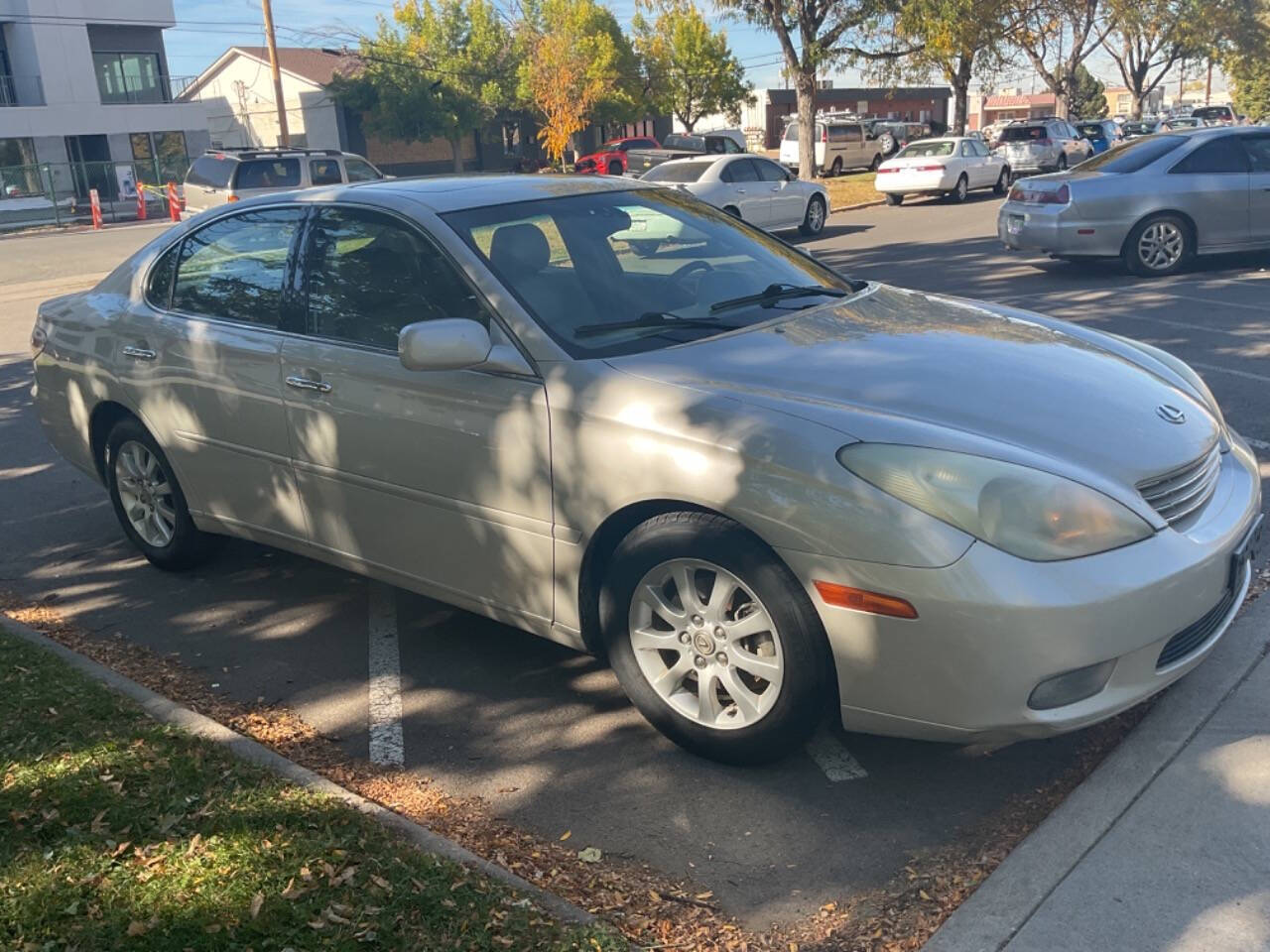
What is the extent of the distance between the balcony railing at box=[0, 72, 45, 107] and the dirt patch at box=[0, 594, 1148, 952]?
4790 centimetres

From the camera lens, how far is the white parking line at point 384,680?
3859mm

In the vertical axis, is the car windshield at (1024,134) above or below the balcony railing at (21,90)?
below

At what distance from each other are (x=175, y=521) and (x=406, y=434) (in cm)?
182

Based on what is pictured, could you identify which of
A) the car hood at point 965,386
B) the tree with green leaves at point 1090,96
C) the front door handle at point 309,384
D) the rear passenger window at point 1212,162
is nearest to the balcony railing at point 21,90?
the rear passenger window at point 1212,162

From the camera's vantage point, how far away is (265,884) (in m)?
2.88

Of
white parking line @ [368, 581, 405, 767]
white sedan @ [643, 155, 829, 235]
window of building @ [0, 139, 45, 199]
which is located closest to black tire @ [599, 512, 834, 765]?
white parking line @ [368, 581, 405, 767]

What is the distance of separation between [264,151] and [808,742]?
2040 cm

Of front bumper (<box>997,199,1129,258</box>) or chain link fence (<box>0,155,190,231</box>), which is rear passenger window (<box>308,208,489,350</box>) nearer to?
front bumper (<box>997,199,1129,258</box>)

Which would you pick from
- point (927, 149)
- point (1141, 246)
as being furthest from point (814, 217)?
point (1141, 246)

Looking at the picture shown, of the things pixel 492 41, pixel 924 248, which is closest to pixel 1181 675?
pixel 924 248

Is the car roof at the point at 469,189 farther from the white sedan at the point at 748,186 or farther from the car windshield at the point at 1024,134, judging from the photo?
the car windshield at the point at 1024,134

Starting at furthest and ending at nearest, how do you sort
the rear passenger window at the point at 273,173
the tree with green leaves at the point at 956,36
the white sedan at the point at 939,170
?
the tree with green leaves at the point at 956,36, the white sedan at the point at 939,170, the rear passenger window at the point at 273,173

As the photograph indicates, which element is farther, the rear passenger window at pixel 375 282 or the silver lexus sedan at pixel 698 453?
the rear passenger window at pixel 375 282

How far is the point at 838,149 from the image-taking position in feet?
131
